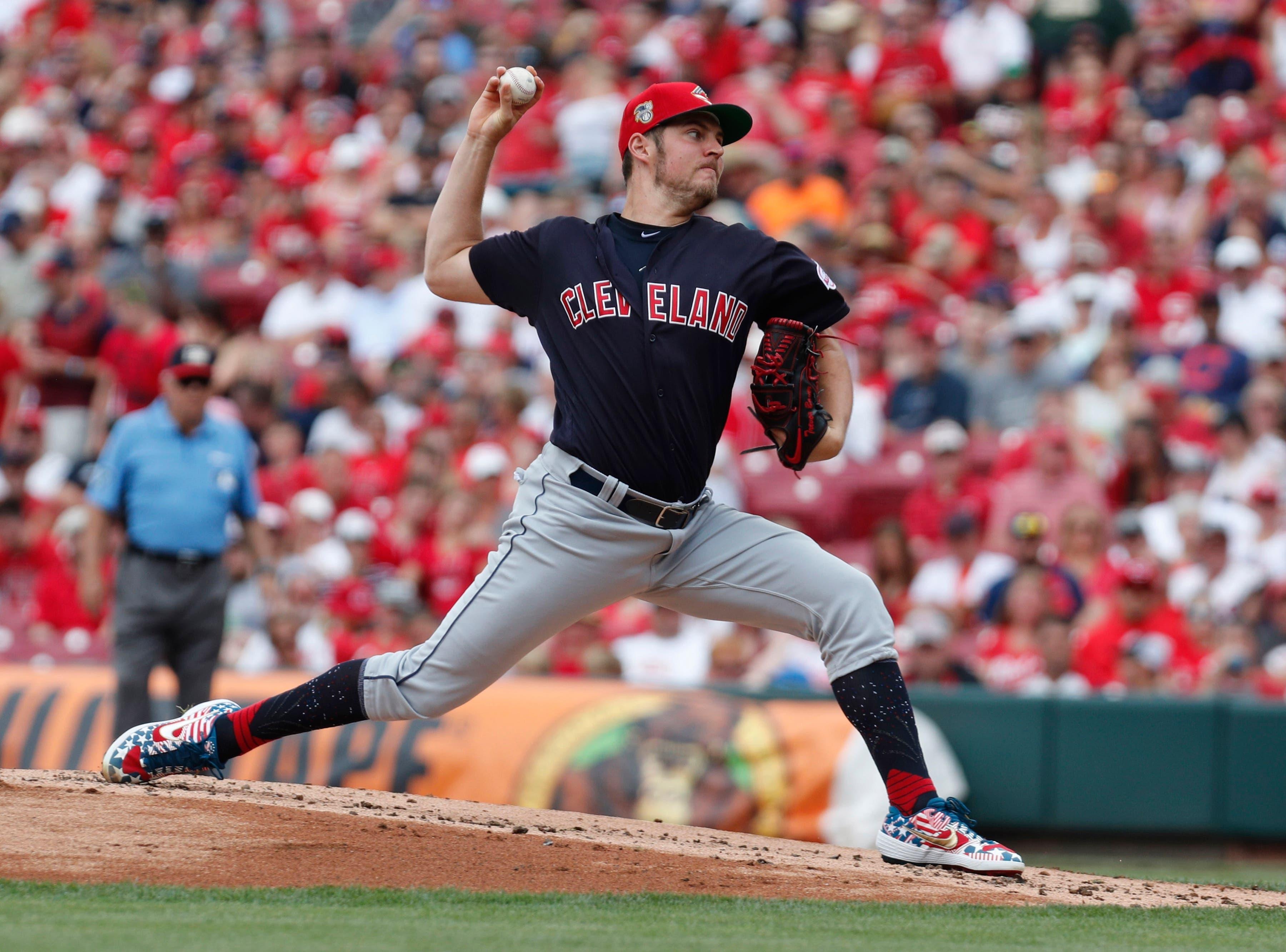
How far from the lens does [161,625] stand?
6898mm

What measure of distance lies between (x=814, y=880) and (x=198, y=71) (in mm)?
13064

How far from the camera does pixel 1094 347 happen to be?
33.8 ft

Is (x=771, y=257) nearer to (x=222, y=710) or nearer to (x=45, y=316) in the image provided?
(x=222, y=710)

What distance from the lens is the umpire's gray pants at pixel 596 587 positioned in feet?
13.7

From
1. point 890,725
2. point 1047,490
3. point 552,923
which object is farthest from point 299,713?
point 1047,490

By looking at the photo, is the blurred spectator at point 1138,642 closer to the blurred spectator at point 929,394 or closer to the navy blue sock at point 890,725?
the blurred spectator at point 929,394

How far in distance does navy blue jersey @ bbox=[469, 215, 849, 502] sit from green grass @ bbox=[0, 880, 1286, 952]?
3.52 ft

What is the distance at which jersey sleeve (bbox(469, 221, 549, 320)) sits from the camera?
4.30m

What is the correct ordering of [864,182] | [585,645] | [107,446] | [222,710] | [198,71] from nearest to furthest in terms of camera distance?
[222,710], [107,446], [585,645], [864,182], [198,71]

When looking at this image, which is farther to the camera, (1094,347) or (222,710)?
(1094,347)

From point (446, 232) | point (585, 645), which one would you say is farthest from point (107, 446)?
point (446, 232)

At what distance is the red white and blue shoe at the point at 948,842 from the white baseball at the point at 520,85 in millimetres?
2128

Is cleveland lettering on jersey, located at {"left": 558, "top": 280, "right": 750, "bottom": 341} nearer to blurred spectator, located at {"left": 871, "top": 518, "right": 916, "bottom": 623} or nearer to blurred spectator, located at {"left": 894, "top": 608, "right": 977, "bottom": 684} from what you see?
blurred spectator, located at {"left": 894, "top": 608, "right": 977, "bottom": 684}

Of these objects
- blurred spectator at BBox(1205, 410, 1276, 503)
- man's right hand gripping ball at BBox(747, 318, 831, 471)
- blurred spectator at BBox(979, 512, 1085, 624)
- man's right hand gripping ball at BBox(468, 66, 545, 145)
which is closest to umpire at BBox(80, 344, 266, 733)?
man's right hand gripping ball at BBox(468, 66, 545, 145)
